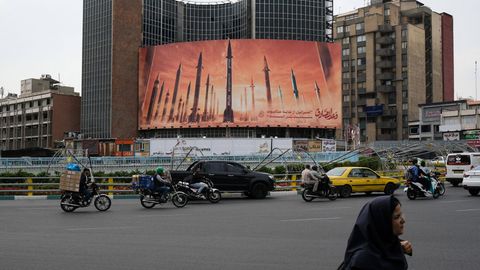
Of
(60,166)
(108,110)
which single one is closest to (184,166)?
(60,166)

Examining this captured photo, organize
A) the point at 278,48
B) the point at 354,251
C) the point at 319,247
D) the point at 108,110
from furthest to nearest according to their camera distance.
A: the point at 108,110 < the point at 278,48 < the point at 319,247 < the point at 354,251

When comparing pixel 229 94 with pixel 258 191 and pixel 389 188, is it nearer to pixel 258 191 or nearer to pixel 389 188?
pixel 389 188

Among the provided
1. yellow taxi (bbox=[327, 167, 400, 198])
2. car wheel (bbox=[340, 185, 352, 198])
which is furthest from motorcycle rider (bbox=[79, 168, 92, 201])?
car wheel (bbox=[340, 185, 352, 198])

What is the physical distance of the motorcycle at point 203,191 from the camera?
20.0m

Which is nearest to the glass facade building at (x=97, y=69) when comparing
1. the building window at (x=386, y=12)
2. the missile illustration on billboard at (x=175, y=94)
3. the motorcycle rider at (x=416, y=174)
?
the missile illustration on billboard at (x=175, y=94)

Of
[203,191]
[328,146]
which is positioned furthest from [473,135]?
[203,191]

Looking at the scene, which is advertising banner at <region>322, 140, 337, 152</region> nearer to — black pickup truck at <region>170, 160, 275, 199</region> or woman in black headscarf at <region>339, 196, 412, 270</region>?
black pickup truck at <region>170, 160, 275, 199</region>

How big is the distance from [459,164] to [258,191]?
12093 mm

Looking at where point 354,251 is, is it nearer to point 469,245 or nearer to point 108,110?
point 469,245

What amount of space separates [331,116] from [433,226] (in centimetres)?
Answer: 7561

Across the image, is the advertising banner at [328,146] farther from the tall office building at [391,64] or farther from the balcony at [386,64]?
the balcony at [386,64]

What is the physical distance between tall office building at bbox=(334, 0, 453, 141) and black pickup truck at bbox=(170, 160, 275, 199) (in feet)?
273

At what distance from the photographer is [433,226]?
12.2 m

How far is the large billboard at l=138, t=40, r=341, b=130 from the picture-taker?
85.5 m
